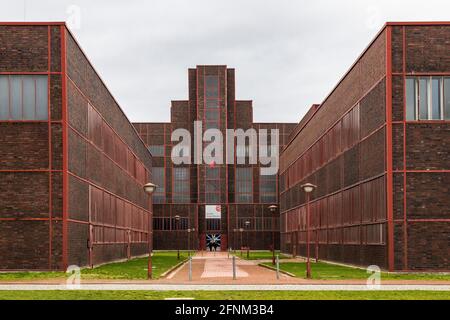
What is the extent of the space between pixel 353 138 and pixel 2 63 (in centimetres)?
2113

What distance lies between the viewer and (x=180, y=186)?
112188mm

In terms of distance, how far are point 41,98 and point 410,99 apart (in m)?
18.2

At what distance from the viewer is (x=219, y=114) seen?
11094cm

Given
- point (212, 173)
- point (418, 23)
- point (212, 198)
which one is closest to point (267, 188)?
point (212, 198)

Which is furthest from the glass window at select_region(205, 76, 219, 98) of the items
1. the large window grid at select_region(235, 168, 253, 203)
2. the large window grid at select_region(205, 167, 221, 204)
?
the large window grid at select_region(235, 168, 253, 203)

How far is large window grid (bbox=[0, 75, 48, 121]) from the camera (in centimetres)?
3678

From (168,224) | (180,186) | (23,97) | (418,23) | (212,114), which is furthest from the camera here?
(180,186)

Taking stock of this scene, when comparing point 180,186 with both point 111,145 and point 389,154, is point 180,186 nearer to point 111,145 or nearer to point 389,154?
point 111,145

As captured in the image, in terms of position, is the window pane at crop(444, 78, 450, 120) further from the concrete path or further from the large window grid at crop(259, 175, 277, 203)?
the large window grid at crop(259, 175, 277, 203)

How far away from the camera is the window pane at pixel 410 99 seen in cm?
3534

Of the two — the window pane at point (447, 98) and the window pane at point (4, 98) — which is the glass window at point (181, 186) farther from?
the window pane at point (447, 98)
